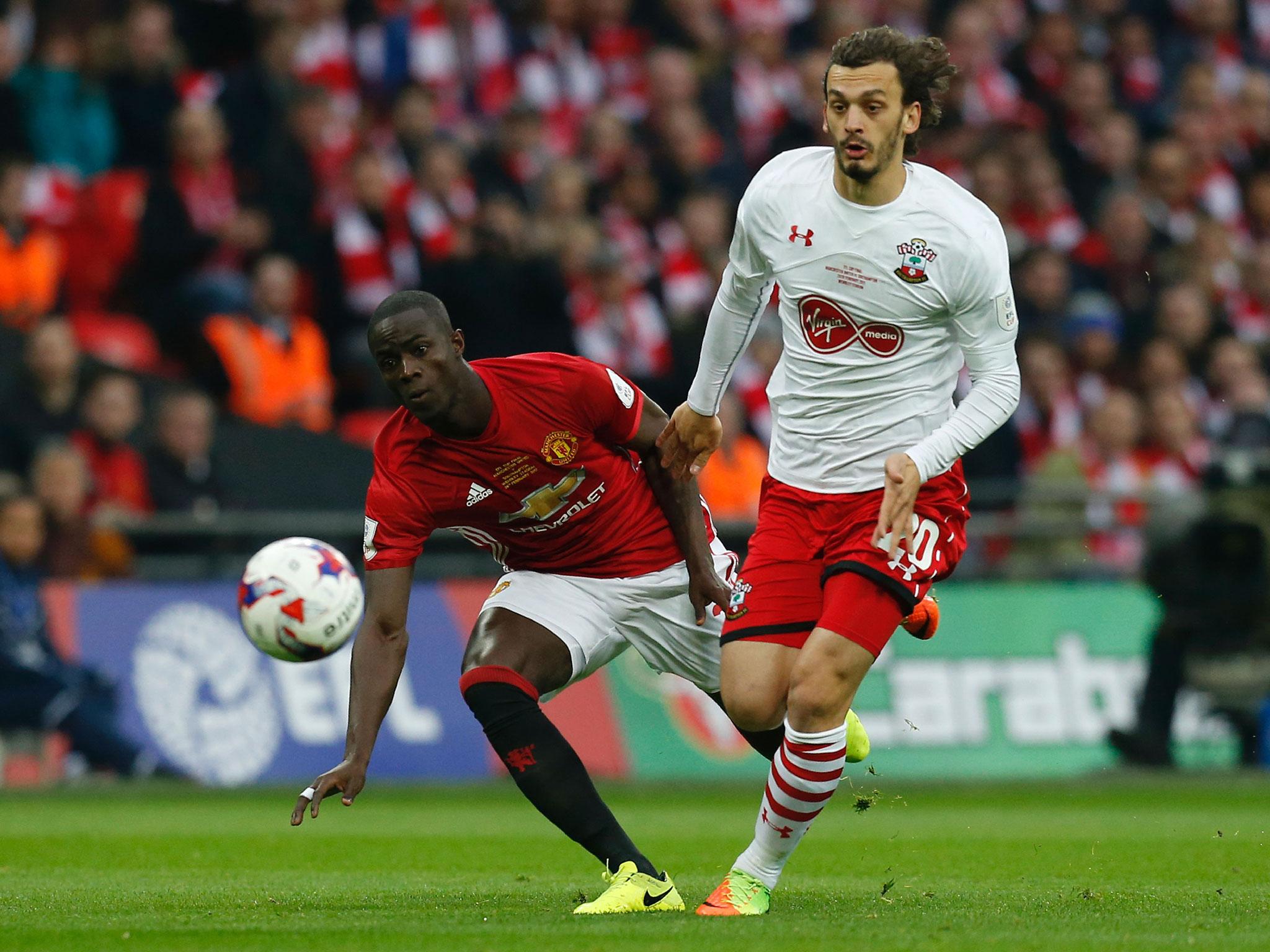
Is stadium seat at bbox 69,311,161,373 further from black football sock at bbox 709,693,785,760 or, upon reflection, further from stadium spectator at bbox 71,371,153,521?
black football sock at bbox 709,693,785,760

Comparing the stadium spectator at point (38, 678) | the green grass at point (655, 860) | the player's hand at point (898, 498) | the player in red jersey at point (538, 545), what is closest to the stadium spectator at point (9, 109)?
the stadium spectator at point (38, 678)

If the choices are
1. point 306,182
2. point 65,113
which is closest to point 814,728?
point 306,182

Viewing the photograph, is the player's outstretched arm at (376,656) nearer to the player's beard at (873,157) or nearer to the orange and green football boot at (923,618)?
the orange and green football boot at (923,618)

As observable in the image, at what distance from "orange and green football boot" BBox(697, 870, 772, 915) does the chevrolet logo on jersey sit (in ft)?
4.63

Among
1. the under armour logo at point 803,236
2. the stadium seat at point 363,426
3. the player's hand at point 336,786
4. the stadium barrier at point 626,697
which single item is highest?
the under armour logo at point 803,236

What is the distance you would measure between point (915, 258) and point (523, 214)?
9500 millimetres

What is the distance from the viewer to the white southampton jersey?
650 centimetres

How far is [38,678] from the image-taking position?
1218 cm

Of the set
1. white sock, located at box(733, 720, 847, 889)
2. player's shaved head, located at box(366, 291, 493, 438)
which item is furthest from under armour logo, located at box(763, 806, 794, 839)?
player's shaved head, located at box(366, 291, 493, 438)

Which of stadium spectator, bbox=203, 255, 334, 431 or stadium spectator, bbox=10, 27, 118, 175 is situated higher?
stadium spectator, bbox=10, 27, 118, 175

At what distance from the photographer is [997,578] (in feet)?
46.3

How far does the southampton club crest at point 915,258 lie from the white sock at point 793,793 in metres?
1.44

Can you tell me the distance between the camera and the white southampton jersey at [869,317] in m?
6.50

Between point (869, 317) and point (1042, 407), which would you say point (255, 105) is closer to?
point (1042, 407)
